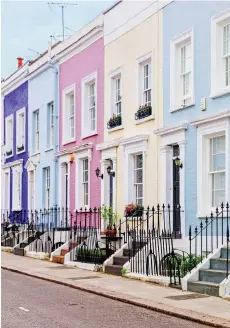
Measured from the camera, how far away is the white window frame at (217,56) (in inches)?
590

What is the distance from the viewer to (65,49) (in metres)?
23.6

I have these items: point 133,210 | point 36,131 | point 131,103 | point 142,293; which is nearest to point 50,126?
point 36,131

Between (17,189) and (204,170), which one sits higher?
(204,170)

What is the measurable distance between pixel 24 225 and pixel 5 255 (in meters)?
2.69

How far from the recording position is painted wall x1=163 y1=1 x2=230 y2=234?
1520 centimetres

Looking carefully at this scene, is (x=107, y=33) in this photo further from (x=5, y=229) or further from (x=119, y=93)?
(x=5, y=229)

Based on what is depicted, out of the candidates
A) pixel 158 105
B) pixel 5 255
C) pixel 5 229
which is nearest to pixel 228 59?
pixel 158 105

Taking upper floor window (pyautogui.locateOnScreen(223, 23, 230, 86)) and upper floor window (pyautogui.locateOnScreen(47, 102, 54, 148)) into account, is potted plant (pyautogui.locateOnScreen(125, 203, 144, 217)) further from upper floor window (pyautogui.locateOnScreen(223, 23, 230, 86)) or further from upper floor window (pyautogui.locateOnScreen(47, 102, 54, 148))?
upper floor window (pyautogui.locateOnScreen(47, 102, 54, 148))

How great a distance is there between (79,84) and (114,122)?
11.1 ft

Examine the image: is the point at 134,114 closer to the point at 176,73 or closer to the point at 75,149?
the point at 176,73

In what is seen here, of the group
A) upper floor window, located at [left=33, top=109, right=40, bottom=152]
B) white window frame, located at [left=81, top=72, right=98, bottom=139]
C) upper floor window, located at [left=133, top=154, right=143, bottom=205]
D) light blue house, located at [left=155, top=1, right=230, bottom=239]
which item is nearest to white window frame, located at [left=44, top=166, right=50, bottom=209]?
upper floor window, located at [left=33, top=109, right=40, bottom=152]

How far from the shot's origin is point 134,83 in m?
18.8

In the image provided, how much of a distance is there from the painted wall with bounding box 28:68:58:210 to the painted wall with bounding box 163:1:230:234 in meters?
8.86

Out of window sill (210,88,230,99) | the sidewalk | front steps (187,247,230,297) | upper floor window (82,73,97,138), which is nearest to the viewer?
the sidewalk
